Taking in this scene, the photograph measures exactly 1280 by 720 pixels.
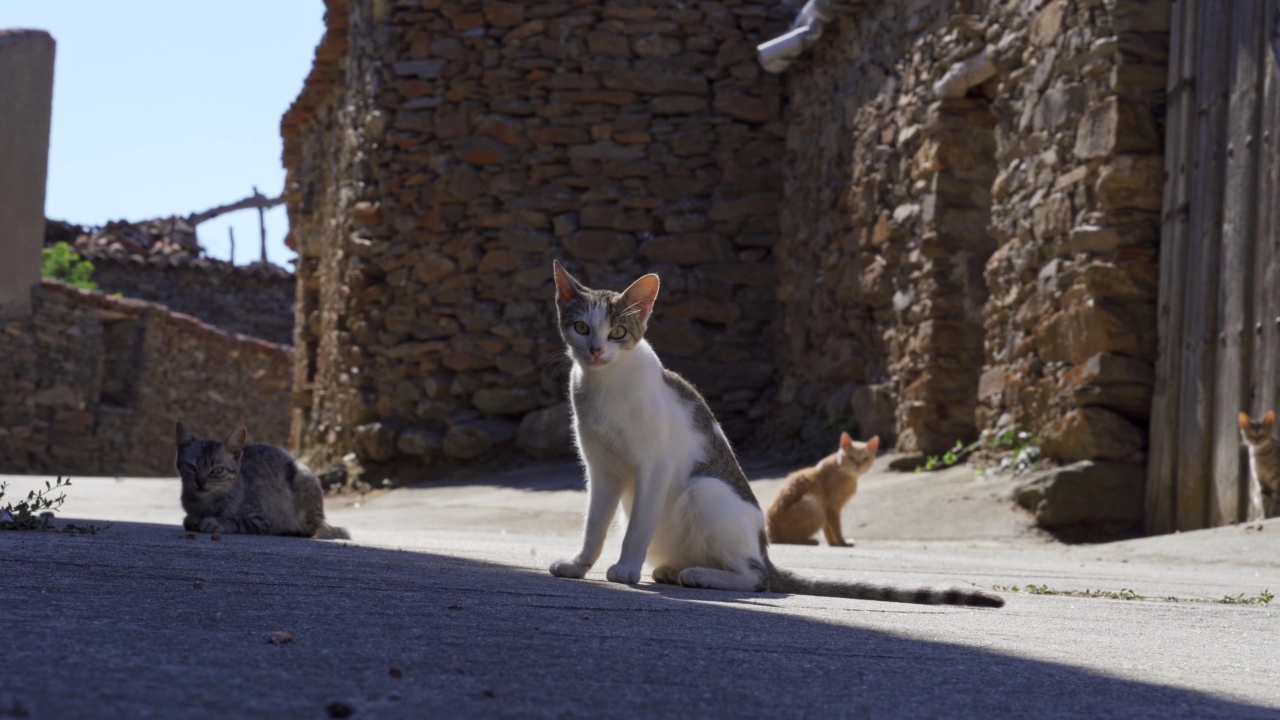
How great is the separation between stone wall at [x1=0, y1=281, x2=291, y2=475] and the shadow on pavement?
1397 centimetres

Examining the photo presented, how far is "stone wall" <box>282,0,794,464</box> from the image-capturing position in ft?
37.8

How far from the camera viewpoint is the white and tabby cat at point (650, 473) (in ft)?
12.7

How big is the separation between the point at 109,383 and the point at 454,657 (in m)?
16.7

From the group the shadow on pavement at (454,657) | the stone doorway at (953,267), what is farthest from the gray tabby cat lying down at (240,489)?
the stone doorway at (953,267)

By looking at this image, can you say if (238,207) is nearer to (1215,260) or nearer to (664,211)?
(664,211)

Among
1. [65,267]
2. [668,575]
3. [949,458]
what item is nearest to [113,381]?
[65,267]

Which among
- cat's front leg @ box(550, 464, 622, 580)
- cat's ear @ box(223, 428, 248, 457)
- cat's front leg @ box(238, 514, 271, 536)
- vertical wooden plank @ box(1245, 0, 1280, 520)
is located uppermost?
vertical wooden plank @ box(1245, 0, 1280, 520)

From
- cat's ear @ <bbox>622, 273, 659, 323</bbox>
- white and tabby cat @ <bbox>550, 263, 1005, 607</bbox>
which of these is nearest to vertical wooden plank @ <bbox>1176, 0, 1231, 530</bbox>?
white and tabby cat @ <bbox>550, 263, 1005, 607</bbox>

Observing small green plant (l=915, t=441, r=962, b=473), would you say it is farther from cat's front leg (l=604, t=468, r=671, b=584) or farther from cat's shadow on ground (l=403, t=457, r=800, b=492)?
cat's front leg (l=604, t=468, r=671, b=584)

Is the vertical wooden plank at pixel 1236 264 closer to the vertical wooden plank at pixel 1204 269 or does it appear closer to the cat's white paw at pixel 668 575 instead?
the vertical wooden plank at pixel 1204 269

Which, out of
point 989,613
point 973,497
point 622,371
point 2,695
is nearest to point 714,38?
point 973,497

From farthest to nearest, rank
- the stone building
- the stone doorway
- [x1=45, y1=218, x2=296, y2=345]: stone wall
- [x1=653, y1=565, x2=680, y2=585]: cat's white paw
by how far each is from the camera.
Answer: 1. [x1=45, y1=218, x2=296, y2=345]: stone wall
2. the stone building
3. the stone doorway
4. [x1=653, y1=565, x2=680, y2=585]: cat's white paw

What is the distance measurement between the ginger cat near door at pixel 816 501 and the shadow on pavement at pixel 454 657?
12.1 feet

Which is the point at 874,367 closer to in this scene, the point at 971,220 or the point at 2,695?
the point at 971,220
